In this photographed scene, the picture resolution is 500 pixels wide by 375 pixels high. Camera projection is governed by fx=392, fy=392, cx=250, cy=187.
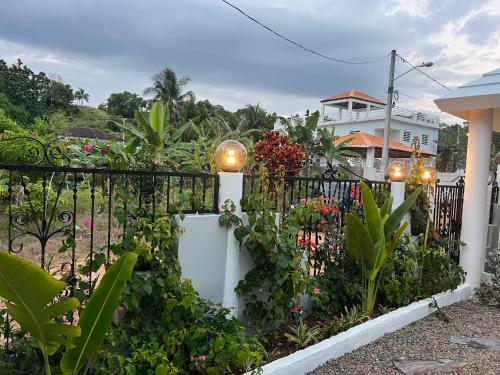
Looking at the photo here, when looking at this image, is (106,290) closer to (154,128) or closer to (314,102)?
(154,128)

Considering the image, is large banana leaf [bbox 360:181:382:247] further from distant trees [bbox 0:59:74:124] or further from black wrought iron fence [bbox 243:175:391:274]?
distant trees [bbox 0:59:74:124]

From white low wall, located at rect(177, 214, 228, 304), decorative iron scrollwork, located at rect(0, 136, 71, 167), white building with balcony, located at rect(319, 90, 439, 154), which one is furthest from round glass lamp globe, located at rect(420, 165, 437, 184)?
white building with balcony, located at rect(319, 90, 439, 154)

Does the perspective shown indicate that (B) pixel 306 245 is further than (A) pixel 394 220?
No

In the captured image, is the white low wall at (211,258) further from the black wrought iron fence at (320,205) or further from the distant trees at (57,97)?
the distant trees at (57,97)

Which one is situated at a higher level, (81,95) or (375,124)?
(81,95)

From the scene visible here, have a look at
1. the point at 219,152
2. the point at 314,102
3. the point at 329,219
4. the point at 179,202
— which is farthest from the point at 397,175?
the point at 314,102

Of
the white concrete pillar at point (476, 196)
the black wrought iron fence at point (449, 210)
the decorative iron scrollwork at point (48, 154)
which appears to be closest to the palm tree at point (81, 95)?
the black wrought iron fence at point (449, 210)

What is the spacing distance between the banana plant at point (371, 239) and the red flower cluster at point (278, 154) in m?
1.53

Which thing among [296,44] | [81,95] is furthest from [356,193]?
[81,95]

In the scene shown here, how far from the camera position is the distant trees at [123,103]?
46562 millimetres

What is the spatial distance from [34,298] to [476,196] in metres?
5.37

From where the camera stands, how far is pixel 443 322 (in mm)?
4332

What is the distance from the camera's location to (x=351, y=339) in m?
3.49

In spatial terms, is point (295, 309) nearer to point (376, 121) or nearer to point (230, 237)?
point (230, 237)
